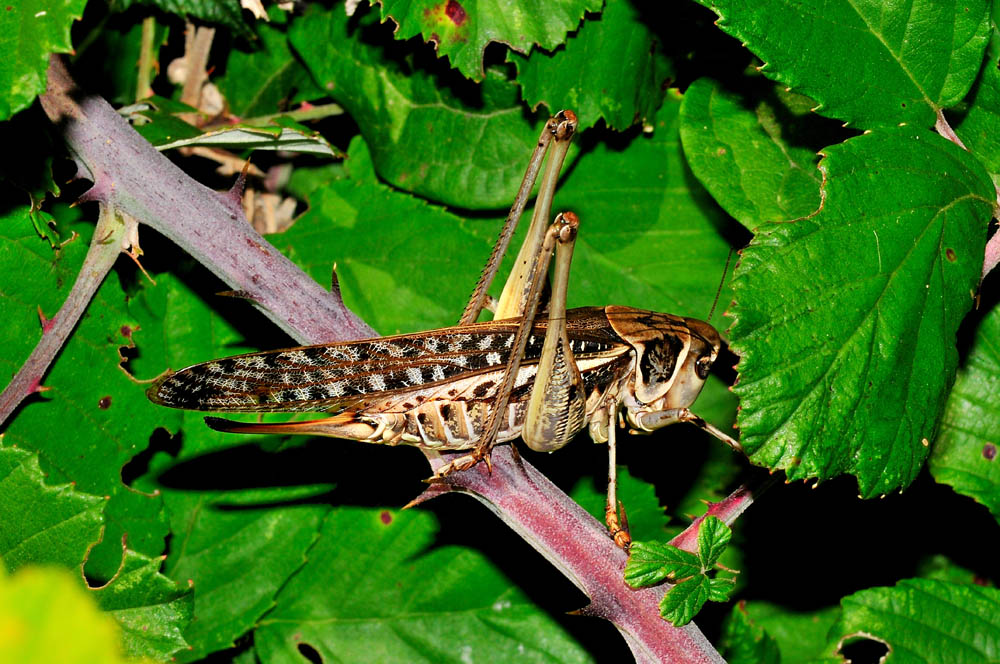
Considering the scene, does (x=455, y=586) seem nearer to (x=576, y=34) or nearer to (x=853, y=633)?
(x=853, y=633)

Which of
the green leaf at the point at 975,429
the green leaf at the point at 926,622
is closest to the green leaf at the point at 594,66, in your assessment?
the green leaf at the point at 975,429

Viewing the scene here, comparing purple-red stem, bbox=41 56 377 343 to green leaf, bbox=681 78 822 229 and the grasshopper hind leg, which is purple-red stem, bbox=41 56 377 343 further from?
green leaf, bbox=681 78 822 229

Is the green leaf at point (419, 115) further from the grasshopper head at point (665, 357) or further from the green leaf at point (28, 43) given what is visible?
the green leaf at point (28, 43)

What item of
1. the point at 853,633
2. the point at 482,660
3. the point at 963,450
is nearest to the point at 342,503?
the point at 482,660

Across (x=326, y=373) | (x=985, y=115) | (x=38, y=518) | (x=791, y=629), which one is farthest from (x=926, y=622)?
(x=38, y=518)

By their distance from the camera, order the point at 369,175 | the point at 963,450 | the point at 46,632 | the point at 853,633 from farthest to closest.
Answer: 1. the point at 369,175
2. the point at 963,450
3. the point at 853,633
4. the point at 46,632

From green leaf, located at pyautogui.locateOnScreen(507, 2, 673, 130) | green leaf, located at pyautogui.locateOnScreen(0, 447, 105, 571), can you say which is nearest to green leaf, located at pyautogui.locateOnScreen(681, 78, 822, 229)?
green leaf, located at pyautogui.locateOnScreen(507, 2, 673, 130)

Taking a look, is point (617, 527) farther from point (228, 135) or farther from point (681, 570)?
point (228, 135)
